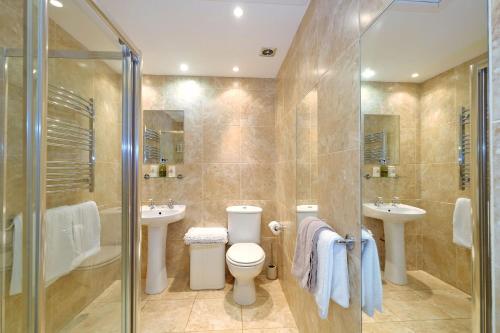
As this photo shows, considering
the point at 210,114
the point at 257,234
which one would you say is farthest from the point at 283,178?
the point at 210,114

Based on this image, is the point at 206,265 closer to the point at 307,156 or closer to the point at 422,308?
the point at 307,156

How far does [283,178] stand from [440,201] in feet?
5.66

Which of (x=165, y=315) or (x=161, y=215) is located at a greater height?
(x=161, y=215)

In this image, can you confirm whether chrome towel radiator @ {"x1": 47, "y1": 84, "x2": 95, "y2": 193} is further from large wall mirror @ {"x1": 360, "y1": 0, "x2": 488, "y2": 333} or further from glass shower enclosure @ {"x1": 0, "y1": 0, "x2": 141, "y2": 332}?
large wall mirror @ {"x1": 360, "y1": 0, "x2": 488, "y2": 333}

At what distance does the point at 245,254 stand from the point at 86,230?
1303mm

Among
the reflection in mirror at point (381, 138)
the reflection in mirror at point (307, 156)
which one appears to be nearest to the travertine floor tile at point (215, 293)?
the reflection in mirror at point (307, 156)

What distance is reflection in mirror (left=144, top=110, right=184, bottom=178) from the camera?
8.42 feet

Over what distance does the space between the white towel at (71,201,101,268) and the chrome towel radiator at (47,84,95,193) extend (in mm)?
112

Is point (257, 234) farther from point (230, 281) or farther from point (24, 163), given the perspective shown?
point (24, 163)

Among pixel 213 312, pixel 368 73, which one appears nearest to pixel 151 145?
pixel 213 312

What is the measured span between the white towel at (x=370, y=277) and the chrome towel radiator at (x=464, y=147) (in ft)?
1.43

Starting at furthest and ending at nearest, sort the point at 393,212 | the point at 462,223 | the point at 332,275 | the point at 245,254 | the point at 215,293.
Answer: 1. the point at 215,293
2. the point at 245,254
3. the point at 332,275
4. the point at 393,212
5. the point at 462,223

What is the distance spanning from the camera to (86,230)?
125 centimetres

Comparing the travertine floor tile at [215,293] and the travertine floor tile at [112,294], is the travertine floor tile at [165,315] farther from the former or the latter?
the travertine floor tile at [112,294]
